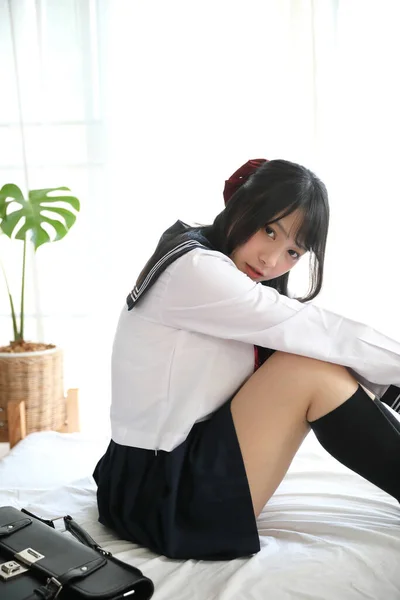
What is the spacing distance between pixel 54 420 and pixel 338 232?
1341mm

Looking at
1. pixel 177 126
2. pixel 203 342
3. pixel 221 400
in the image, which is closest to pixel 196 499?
pixel 221 400

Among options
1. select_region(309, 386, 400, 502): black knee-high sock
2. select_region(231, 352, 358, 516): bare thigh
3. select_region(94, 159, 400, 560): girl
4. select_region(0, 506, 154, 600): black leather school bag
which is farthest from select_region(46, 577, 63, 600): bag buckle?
select_region(309, 386, 400, 502): black knee-high sock

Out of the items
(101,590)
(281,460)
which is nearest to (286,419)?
(281,460)

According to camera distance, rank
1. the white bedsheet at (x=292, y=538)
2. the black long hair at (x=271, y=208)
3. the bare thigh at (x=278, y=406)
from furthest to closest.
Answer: the black long hair at (x=271, y=208)
the bare thigh at (x=278, y=406)
the white bedsheet at (x=292, y=538)

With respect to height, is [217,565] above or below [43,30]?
below

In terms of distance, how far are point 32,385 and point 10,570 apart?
1472 mm

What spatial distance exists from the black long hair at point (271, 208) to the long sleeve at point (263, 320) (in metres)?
0.12

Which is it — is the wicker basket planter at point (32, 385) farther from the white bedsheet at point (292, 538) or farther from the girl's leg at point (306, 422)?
the girl's leg at point (306, 422)

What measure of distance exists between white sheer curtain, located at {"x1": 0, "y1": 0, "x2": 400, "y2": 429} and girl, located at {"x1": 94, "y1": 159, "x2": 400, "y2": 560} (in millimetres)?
1323

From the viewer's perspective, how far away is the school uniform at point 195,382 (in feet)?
4.11

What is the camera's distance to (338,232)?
268 cm

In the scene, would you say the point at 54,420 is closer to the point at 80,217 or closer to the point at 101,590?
the point at 80,217

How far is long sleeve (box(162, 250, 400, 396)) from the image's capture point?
1.26 metres

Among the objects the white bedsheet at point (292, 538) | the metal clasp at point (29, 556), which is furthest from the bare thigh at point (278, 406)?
the metal clasp at point (29, 556)
